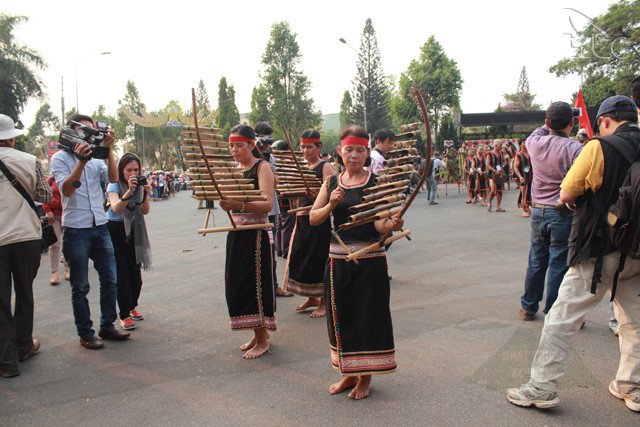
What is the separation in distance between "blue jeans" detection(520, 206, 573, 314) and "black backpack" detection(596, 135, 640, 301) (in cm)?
147

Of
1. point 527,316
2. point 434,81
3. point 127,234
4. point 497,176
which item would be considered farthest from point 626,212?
point 434,81

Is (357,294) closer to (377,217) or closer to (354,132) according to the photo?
(377,217)

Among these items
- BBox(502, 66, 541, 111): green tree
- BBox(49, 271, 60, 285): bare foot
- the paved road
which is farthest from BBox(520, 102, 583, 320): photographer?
BBox(502, 66, 541, 111): green tree

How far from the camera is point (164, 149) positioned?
81.0m

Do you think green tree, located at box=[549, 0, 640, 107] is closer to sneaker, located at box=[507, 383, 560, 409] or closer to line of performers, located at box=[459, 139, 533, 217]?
line of performers, located at box=[459, 139, 533, 217]

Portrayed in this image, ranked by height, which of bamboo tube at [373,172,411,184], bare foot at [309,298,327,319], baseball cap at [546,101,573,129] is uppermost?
baseball cap at [546,101,573,129]

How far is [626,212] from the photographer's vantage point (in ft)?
10.3

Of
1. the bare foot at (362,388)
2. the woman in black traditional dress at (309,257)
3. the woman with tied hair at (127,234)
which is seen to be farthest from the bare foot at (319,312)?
the bare foot at (362,388)

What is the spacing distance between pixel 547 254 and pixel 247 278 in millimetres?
2863

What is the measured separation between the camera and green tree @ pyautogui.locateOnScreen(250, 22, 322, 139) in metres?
62.6

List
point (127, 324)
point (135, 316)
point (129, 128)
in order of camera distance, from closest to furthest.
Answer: point (127, 324) < point (135, 316) < point (129, 128)

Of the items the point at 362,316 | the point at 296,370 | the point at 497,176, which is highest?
the point at 497,176

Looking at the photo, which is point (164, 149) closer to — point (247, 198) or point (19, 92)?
point (19, 92)

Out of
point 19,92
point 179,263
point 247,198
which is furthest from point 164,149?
point 247,198
